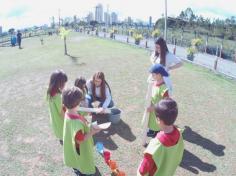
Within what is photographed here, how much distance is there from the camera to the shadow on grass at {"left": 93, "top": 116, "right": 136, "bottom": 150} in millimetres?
7277

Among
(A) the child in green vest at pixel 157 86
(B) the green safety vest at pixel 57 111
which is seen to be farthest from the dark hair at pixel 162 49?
(B) the green safety vest at pixel 57 111

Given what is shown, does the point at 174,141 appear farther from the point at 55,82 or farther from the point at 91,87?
the point at 91,87

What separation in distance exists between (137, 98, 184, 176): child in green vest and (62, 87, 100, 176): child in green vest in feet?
3.09

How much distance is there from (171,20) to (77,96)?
44.3 meters

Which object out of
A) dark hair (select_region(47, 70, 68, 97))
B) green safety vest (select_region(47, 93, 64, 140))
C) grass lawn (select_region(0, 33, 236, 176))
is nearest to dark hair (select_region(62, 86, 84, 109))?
dark hair (select_region(47, 70, 68, 97))

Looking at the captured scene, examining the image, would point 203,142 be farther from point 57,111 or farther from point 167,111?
point 167,111

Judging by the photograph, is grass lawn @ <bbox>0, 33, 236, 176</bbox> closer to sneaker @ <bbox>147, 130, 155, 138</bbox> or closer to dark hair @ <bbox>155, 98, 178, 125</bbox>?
sneaker @ <bbox>147, 130, 155, 138</bbox>

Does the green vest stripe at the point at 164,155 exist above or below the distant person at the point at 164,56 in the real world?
below

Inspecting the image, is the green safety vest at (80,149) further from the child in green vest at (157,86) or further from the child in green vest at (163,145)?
the child in green vest at (157,86)

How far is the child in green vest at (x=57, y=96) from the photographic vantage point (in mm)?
Answer: 5691

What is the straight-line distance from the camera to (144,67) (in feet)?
49.8

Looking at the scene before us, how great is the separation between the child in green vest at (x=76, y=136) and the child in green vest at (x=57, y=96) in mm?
1295

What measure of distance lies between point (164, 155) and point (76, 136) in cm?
125

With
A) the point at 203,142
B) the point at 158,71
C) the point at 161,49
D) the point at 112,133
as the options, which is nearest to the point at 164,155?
the point at 158,71
